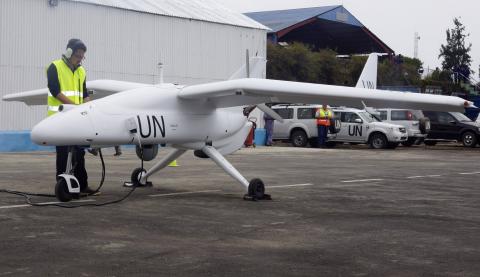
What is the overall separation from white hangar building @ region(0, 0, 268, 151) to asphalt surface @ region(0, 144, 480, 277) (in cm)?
1275

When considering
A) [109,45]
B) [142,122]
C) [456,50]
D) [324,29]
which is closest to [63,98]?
[142,122]

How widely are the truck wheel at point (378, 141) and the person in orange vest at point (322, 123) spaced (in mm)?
1901

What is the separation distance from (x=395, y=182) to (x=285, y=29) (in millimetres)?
42550

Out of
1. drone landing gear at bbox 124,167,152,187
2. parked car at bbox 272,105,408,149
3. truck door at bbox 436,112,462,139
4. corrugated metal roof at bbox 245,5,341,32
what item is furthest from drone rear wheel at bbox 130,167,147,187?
corrugated metal roof at bbox 245,5,341,32

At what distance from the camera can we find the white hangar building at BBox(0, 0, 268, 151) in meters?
24.7

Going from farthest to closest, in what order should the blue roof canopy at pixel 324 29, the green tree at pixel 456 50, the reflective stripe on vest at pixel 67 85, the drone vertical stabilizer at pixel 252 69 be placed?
the green tree at pixel 456 50
the blue roof canopy at pixel 324 29
the drone vertical stabilizer at pixel 252 69
the reflective stripe on vest at pixel 67 85

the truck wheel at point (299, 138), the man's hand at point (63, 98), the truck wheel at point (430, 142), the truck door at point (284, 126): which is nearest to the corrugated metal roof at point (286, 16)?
the truck wheel at point (430, 142)

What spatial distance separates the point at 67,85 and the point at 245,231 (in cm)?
374

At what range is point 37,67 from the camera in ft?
82.9

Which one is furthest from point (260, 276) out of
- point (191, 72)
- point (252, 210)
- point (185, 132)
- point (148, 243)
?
point (191, 72)

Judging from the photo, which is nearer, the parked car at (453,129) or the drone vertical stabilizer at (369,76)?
the drone vertical stabilizer at (369,76)

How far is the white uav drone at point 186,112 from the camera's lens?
28.1ft

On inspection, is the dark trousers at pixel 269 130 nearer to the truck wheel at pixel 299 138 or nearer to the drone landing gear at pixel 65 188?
the truck wheel at pixel 299 138

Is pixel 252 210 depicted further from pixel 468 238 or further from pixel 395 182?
pixel 395 182
